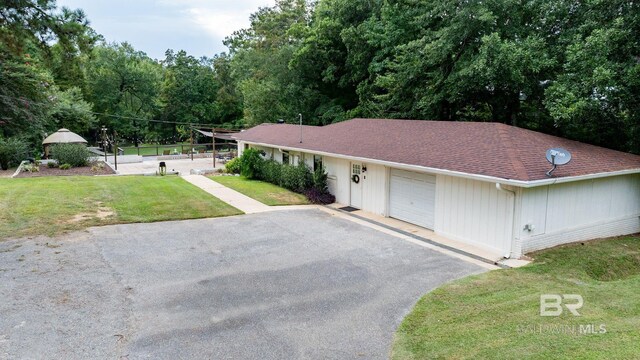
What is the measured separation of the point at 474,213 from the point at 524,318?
4649mm

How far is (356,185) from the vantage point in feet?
47.8

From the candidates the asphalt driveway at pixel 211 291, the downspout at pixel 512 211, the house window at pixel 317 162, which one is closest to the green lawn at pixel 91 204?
the asphalt driveway at pixel 211 291

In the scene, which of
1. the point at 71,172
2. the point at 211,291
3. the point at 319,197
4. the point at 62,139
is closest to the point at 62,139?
the point at 62,139

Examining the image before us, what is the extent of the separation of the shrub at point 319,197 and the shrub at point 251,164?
5509 mm

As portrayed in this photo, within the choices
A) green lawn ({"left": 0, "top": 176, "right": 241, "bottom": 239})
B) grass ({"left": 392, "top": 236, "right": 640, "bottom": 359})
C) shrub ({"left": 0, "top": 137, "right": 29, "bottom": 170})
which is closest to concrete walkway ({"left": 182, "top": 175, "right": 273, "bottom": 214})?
green lawn ({"left": 0, "top": 176, "right": 241, "bottom": 239})

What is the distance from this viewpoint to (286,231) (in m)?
11.2

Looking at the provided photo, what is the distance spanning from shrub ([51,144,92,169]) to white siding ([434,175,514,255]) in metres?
23.5

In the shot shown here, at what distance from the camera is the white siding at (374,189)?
517 inches

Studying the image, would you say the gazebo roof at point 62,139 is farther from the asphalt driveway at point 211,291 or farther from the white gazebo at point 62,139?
the asphalt driveway at point 211,291

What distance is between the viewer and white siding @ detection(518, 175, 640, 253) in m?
9.04

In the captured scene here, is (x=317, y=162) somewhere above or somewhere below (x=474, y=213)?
above

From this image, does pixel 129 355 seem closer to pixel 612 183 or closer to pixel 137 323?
pixel 137 323

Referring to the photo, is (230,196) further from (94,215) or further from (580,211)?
(580,211)

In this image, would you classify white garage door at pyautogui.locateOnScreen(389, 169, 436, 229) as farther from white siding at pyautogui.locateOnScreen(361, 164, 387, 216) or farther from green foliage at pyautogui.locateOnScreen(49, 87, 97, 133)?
green foliage at pyautogui.locateOnScreen(49, 87, 97, 133)
